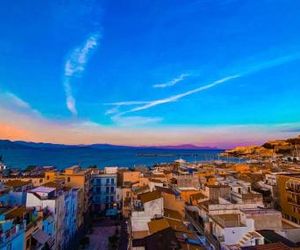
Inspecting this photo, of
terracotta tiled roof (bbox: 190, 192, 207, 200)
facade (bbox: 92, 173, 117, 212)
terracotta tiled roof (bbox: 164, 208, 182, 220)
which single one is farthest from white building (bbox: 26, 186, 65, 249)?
facade (bbox: 92, 173, 117, 212)

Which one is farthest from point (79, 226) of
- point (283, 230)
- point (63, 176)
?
point (283, 230)

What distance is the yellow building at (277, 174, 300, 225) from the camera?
46594mm

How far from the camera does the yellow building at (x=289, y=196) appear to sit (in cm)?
4659

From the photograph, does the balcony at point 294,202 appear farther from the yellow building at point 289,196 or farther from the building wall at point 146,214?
the building wall at point 146,214

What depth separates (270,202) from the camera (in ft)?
169

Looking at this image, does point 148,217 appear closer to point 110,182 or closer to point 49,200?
point 49,200

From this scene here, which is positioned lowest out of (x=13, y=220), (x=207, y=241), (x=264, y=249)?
(x=207, y=241)

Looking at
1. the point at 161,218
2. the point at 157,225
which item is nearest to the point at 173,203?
the point at 161,218

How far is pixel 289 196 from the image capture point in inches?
1905

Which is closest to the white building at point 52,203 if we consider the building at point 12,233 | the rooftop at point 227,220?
the building at point 12,233

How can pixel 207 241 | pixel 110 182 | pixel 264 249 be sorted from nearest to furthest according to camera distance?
1. pixel 264 249
2. pixel 207 241
3. pixel 110 182

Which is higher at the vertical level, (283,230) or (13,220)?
(13,220)

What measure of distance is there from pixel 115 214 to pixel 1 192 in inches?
1230

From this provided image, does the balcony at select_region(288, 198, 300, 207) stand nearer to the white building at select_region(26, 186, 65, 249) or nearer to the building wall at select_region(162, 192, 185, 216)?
the building wall at select_region(162, 192, 185, 216)
